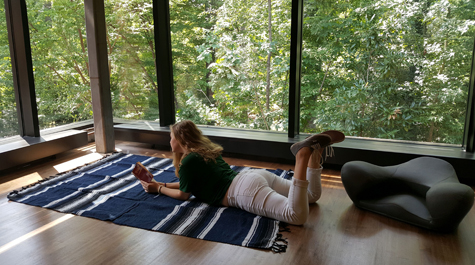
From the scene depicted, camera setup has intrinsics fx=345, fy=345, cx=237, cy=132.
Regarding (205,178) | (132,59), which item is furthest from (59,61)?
(205,178)

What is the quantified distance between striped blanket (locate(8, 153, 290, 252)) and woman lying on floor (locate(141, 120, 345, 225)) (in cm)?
11

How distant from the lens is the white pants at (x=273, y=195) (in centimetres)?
261

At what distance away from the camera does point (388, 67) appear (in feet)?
15.0

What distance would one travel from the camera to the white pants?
2.61m

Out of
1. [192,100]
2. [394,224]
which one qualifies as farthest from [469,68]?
[192,100]

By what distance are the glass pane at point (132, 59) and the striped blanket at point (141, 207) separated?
220 centimetres

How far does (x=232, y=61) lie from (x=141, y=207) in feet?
10.8

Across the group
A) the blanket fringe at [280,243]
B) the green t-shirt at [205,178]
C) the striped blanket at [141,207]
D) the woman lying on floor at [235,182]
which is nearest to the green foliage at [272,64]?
the striped blanket at [141,207]

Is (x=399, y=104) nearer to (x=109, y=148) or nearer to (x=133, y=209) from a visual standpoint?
(x=133, y=209)

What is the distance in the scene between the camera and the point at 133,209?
3.13 m

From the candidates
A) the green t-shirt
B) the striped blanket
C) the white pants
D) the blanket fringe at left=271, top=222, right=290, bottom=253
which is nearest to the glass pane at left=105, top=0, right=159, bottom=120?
the striped blanket

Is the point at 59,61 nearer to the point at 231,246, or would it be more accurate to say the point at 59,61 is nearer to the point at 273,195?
the point at 273,195

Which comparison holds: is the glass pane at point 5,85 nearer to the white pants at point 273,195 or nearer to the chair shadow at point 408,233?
the white pants at point 273,195

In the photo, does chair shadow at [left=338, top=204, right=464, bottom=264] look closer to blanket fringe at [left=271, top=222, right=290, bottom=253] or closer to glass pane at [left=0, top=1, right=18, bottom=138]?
blanket fringe at [left=271, top=222, right=290, bottom=253]
